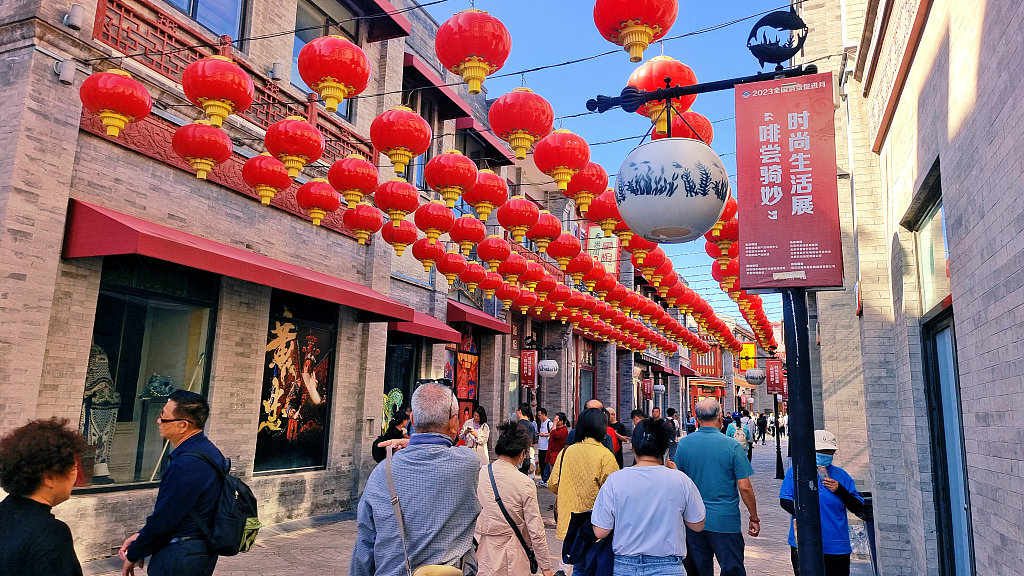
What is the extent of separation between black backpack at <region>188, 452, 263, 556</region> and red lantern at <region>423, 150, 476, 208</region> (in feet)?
13.8

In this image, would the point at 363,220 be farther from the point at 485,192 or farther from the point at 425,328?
the point at 425,328

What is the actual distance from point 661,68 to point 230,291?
7.39m

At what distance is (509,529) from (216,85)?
16.3 feet

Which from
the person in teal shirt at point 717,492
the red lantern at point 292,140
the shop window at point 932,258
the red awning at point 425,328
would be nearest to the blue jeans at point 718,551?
the person in teal shirt at point 717,492

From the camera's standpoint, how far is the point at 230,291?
9.93 m

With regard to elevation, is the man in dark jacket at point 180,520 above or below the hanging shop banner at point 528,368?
below

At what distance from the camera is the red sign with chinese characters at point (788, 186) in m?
3.95

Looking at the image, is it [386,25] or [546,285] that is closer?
[386,25]

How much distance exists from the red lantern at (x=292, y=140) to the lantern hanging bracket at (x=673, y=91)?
3.75 meters

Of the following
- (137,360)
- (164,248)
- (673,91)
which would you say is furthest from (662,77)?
(137,360)

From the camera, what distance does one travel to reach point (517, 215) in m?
8.88

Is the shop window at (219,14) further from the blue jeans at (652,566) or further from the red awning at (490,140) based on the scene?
the blue jeans at (652,566)

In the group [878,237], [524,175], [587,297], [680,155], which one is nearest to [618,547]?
[680,155]

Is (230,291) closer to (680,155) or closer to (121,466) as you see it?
(121,466)
